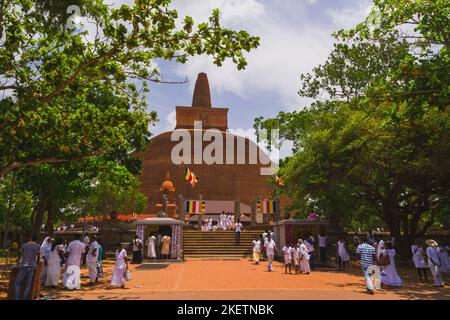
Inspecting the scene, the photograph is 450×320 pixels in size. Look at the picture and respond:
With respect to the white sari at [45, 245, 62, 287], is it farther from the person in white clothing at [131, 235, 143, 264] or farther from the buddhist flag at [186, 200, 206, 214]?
the buddhist flag at [186, 200, 206, 214]

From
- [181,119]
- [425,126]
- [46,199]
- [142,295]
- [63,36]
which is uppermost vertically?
[181,119]

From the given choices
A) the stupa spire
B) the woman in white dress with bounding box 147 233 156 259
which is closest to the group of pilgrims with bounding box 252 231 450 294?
the woman in white dress with bounding box 147 233 156 259

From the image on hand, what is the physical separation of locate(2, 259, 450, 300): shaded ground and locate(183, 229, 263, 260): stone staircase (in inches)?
327

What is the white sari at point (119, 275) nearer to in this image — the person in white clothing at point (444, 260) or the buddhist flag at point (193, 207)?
the person in white clothing at point (444, 260)

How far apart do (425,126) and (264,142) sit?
→ 14071 millimetres

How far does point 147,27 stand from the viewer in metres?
8.73

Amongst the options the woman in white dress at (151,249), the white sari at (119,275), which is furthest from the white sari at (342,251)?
the white sari at (119,275)

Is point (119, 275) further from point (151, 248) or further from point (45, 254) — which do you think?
point (151, 248)

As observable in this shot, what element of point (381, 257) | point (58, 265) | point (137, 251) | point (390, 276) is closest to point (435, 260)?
point (390, 276)

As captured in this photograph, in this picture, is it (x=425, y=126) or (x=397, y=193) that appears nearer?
(x=425, y=126)

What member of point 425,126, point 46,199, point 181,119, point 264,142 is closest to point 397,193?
point 425,126

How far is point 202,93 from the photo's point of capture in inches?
2454

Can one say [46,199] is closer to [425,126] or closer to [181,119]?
[425,126]

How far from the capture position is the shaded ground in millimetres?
9398
